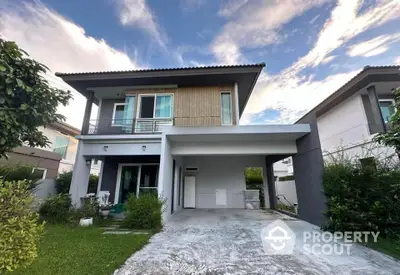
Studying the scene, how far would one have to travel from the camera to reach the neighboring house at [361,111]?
288 inches

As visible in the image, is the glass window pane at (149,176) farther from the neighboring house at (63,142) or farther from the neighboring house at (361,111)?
the neighboring house at (361,111)

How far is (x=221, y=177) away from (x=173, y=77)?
669cm

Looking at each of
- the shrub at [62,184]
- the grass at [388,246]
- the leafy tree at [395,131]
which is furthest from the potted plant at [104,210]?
the leafy tree at [395,131]

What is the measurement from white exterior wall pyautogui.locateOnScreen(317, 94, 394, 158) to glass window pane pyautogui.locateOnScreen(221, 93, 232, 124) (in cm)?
472

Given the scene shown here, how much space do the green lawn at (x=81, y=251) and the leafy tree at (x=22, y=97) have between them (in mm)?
2655

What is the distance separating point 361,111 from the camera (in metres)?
8.73

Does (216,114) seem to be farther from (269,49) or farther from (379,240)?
(379,240)

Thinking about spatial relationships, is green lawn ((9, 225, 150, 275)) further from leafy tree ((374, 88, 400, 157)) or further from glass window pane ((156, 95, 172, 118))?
leafy tree ((374, 88, 400, 157))

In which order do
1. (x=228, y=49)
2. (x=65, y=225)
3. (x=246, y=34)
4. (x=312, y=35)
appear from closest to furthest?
(x=65, y=225), (x=312, y=35), (x=246, y=34), (x=228, y=49)

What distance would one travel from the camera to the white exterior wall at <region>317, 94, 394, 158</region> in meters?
8.37

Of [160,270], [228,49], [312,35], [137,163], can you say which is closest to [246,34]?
[228,49]

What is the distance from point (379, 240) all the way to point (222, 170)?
24.4ft

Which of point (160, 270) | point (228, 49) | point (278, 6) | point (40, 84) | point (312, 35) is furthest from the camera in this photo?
point (228, 49)

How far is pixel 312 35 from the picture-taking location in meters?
7.64
